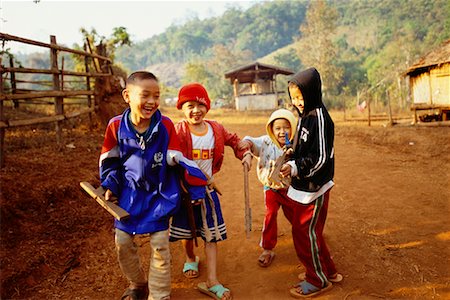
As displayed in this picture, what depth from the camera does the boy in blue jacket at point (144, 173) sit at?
2408 mm

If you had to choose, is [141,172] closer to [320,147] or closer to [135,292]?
[135,292]

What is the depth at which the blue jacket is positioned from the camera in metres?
2.42

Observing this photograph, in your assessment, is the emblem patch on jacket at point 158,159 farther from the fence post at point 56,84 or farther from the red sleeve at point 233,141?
the fence post at point 56,84

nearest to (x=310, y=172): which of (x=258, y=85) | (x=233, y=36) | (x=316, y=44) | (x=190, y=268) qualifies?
(x=190, y=268)

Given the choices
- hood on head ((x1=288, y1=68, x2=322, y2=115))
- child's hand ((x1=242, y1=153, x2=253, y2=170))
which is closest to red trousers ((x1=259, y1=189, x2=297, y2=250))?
child's hand ((x1=242, y1=153, x2=253, y2=170))

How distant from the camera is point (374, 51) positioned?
4622 centimetres

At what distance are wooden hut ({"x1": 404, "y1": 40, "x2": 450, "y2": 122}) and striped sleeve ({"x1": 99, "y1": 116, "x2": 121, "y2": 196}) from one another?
13.0 meters

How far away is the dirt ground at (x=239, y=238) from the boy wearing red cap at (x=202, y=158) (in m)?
0.34

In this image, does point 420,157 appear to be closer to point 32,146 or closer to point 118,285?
point 118,285

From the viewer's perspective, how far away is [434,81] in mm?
13023

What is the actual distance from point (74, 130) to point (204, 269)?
719cm

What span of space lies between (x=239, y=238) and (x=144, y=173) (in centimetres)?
165

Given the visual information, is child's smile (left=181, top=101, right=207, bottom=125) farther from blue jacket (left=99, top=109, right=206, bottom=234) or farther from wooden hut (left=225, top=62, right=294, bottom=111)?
wooden hut (left=225, top=62, right=294, bottom=111)

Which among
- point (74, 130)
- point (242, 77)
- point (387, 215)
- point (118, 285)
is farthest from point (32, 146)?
point (242, 77)
